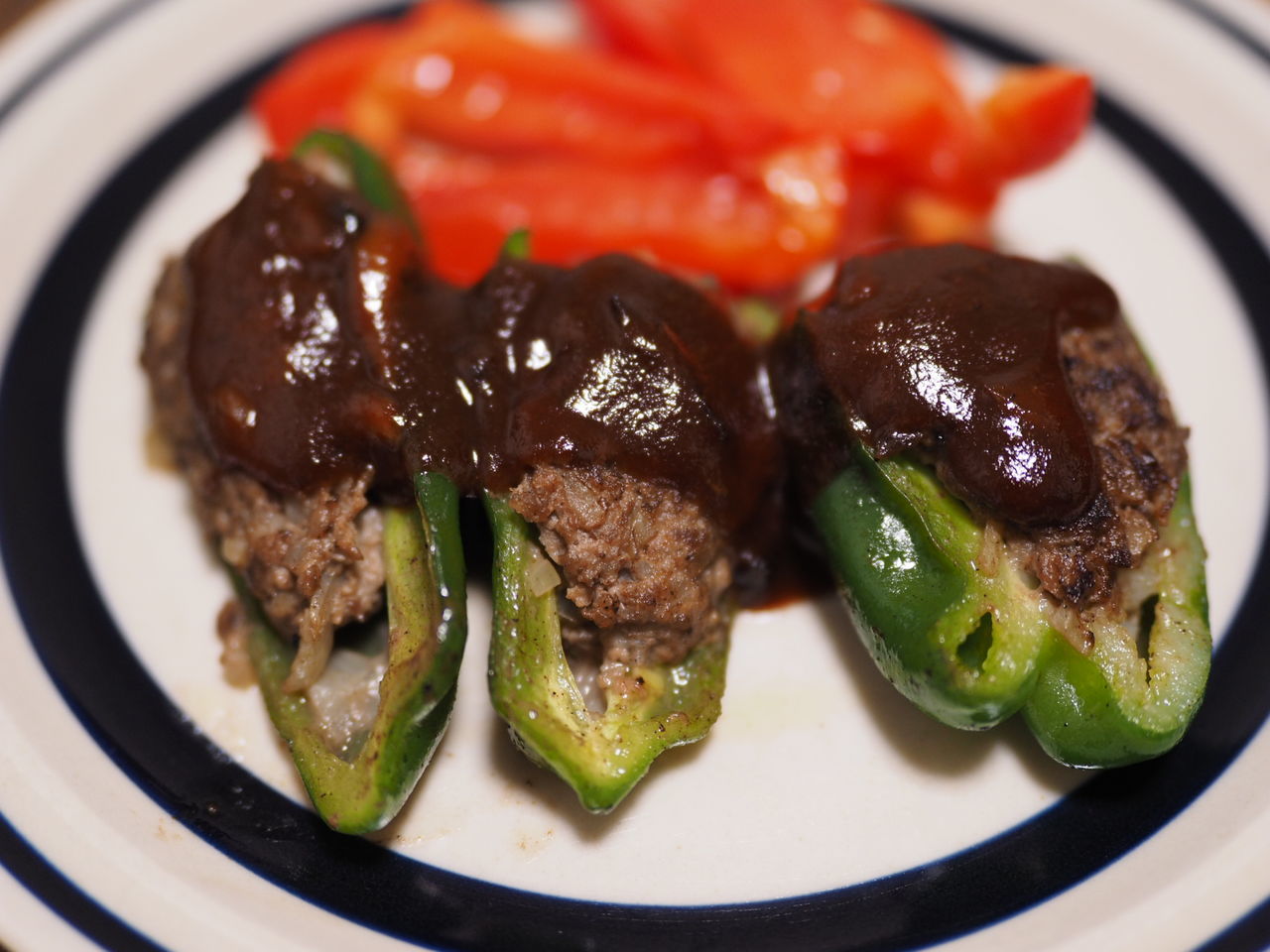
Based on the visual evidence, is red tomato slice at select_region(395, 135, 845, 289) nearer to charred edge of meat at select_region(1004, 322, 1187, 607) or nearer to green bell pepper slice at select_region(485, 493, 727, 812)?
charred edge of meat at select_region(1004, 322, 1187, 607)

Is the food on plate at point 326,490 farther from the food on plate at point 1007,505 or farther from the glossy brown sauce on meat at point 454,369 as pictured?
the food on plate at point 1007,505

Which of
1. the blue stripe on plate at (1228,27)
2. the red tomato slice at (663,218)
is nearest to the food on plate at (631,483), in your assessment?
the red tomato slice at (663,218)

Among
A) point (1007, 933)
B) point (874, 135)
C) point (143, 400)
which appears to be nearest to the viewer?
point (1007, 933)

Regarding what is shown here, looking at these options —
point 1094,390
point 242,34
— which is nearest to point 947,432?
point 1094,390

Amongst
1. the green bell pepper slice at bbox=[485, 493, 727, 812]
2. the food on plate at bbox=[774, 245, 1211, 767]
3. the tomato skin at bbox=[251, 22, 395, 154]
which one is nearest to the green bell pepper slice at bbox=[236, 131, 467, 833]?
the green bell pepper slice at bbox=[485, 493, 727, 812]

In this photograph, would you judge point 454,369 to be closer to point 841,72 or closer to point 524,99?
point 524,99

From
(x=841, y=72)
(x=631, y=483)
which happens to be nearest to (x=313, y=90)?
(x=841, y=72)

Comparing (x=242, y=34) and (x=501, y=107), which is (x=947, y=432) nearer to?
(x=501, y=107)
